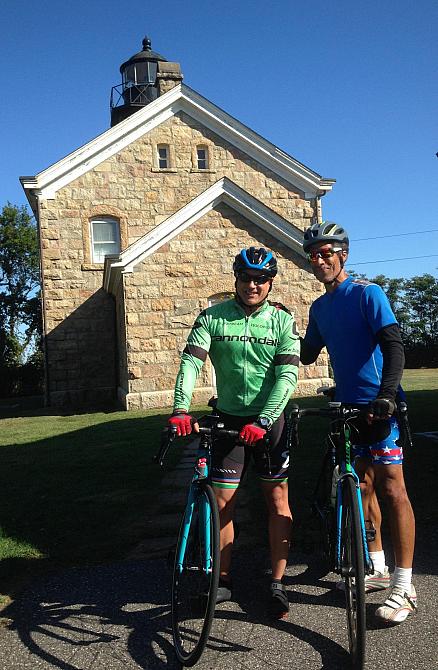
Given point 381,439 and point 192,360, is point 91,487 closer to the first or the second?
point 192,360

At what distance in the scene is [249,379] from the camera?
4000 mm

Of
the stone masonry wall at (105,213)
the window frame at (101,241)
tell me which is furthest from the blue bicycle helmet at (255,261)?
the window frame at (101,241)

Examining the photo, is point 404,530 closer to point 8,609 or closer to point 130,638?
point 130,638

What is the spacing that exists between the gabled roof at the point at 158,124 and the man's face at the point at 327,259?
53.8 feet

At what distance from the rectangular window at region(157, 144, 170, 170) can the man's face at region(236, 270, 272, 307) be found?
1689 cm

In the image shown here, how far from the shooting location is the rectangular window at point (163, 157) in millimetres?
20078

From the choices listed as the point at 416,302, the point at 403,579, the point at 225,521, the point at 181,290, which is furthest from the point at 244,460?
the point at 416,302

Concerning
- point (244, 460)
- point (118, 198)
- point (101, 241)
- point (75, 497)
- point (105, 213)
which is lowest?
point (75, 497)

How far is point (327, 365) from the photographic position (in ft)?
56.0

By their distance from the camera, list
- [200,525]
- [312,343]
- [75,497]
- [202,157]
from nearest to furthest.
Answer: [200,525] < [312,343] < [75,497] < [202,157]

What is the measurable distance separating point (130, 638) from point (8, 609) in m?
0.97

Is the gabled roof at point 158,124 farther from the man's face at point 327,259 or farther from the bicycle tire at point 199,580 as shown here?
the bicycle tire at point 199,580

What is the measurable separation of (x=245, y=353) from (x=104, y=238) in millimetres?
16577

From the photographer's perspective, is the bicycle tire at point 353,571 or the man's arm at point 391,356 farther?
the man's arm at point 391,356
